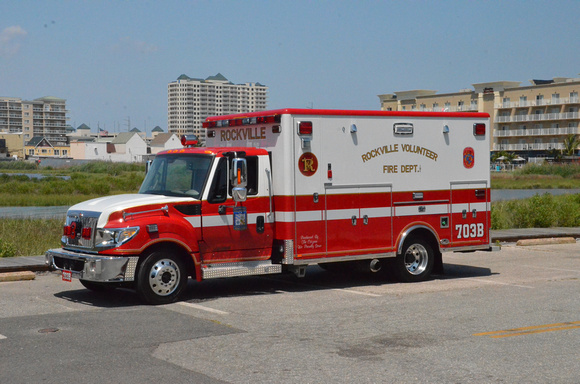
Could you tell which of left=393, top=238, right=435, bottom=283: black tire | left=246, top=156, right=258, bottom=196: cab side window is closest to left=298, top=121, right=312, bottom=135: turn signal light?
left=246, top=156, right=258, bottom=196: cab side window

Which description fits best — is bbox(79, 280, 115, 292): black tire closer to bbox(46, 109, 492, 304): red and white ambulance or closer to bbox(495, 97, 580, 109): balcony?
bbox(46, 109, 492, 304): red and white ambulance

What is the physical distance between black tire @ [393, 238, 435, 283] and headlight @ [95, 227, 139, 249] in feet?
16.3

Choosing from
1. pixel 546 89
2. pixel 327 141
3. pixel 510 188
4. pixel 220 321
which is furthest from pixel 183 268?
pixel 546 89

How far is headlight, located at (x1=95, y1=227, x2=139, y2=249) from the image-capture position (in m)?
10.9

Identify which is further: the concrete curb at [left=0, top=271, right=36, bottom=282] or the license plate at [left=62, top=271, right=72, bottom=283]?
the concrete curb at [left=0, top=271, right=36, bottom=282]

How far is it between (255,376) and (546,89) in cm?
11333

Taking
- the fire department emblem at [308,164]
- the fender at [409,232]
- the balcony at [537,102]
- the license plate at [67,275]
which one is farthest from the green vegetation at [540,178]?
the license plate at [67,275]

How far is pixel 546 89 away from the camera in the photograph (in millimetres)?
112938

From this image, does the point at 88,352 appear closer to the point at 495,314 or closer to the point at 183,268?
the point at 183,268

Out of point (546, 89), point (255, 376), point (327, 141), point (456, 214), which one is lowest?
point (255, 376)

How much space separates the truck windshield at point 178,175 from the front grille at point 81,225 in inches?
49.4

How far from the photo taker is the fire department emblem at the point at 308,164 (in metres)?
12.3

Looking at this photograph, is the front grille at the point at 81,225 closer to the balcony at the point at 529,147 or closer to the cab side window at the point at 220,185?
the cab side window at the point at 220,185

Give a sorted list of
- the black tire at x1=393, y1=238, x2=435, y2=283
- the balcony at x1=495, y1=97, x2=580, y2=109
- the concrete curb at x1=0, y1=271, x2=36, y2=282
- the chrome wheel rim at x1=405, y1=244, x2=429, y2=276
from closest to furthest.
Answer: the concrete curb at x1=0, y1=271, x2=36, y2=282, the black tire at x1=393, y1=238, x2=435, y2=283, the chrome wheel rim at x1=405, y1=244, x2=429, y2=276, the balcony at x1=495, y1=97, x2=580, y2=109
